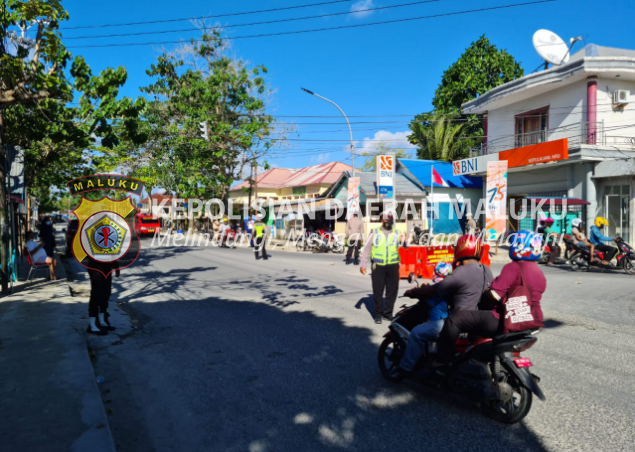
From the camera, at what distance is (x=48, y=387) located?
182 inches

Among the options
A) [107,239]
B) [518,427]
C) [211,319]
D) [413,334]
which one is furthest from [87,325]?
[518,427]

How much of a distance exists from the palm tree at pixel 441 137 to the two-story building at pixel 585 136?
7616 mm

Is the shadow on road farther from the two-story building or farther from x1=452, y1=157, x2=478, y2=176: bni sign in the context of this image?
x1=452, y1=157, x2=478, y2=176: bni sign

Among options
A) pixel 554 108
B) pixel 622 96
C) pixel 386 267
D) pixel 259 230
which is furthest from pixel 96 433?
pixel 554 108

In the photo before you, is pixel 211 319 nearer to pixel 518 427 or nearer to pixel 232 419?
pixel 232 419

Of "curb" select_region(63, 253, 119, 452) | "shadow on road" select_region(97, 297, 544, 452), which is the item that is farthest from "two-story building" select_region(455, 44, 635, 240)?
"curb" select_region(63, 253, 119, 452)

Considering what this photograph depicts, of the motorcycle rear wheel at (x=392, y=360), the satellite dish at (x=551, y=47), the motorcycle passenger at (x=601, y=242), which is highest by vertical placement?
the satellite dish at (x=551, y=47)

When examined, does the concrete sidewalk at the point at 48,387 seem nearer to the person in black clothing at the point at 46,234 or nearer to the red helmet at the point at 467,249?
the red helmet at the point at 467,249

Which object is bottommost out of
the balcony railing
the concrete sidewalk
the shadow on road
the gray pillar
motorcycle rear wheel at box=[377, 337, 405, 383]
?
the shadow on road

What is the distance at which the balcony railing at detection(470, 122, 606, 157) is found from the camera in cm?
2100

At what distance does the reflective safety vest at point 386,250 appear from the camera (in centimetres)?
729

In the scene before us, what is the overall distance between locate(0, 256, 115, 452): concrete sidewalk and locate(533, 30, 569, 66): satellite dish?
23.7m

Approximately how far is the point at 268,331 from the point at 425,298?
10.1 ft

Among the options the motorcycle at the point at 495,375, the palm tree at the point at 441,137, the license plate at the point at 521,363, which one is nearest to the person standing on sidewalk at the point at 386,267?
the motorcycle at the point at 495,375
